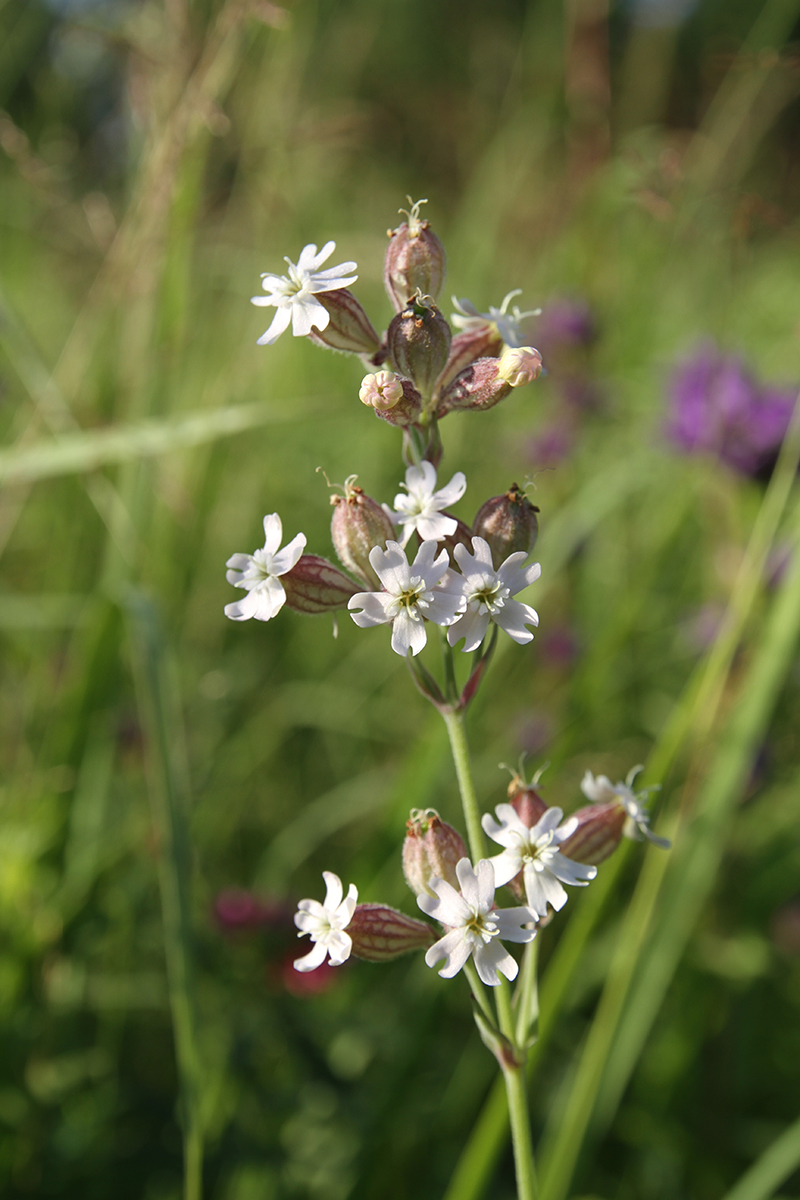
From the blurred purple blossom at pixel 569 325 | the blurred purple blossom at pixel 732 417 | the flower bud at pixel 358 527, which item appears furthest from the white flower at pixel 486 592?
the blurred purple blossom at pixel 569 325

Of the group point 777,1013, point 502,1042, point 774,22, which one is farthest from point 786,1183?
point 774,22

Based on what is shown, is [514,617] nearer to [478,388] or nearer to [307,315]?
[478,388]

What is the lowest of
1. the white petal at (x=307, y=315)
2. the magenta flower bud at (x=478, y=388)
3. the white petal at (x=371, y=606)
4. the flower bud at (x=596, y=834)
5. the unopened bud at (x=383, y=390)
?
the flower bud at (x=596, y=834)

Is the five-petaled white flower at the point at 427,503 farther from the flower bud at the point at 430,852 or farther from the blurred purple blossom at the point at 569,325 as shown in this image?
the blurred purple blossom at the point at 569,325

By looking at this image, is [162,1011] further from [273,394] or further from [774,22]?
[774,22]

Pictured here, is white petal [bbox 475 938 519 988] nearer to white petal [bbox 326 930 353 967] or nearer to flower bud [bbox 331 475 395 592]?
white petal [bbox 326 930 353 967]

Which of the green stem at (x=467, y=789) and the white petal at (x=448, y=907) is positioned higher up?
the green stem at (x=467, y=789)

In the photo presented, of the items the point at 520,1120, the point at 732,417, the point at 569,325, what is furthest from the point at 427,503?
the point at 569,325
